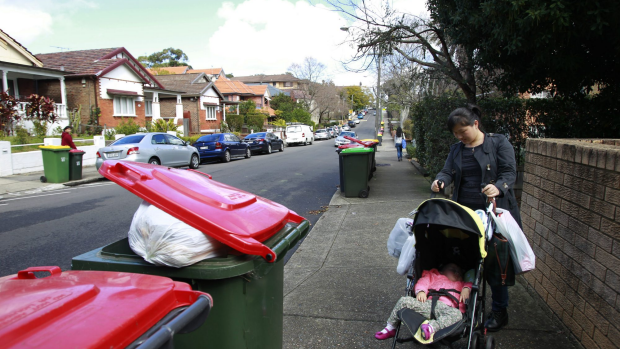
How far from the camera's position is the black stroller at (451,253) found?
2.75 meters

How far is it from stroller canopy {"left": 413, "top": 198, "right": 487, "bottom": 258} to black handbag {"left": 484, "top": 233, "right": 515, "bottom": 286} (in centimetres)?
19

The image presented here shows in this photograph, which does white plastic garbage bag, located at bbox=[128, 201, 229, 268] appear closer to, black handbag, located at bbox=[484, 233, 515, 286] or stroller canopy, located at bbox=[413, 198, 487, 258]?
stroller canopy, located at bbox=[413, 198, 487, 258]

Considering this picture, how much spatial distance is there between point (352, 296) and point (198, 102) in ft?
123

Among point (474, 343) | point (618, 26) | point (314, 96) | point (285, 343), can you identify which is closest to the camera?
point (474, 343)

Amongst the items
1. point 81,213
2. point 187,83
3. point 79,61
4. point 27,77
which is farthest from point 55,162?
point 187,83

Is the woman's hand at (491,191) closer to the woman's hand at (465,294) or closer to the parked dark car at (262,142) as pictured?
the woman's hand at (465,294)

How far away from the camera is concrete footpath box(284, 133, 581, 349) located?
142 inches

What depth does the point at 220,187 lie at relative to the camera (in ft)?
10.5

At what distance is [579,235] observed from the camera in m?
3.46

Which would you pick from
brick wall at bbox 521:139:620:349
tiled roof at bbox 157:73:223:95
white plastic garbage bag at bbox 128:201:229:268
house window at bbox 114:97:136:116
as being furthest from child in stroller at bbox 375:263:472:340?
tiled roof at bbox 157:73:223:95

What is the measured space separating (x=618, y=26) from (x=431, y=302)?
15.9 feet

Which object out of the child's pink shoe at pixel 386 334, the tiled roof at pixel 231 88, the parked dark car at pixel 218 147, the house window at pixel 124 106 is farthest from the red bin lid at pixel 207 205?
the tiled roof at pixel 231 88

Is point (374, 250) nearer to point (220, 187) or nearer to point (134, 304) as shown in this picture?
point (220, 187)

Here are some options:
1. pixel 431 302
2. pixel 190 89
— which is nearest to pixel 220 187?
pixel 431 302
